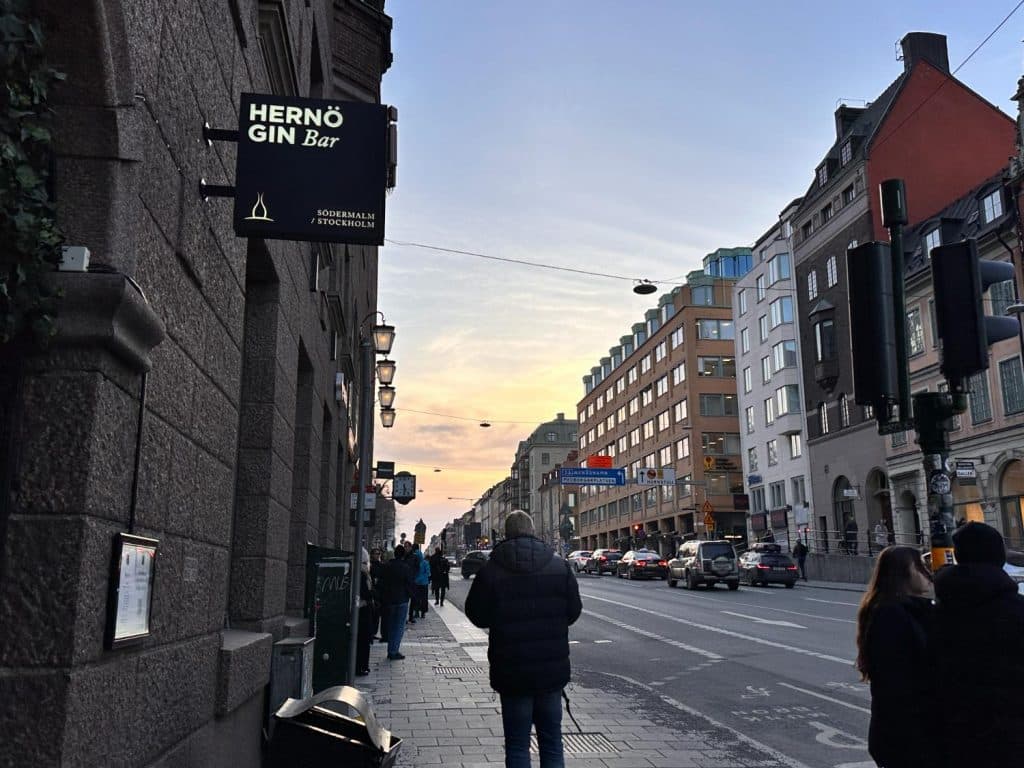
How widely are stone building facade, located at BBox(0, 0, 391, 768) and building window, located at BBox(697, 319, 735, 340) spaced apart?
6614 cm

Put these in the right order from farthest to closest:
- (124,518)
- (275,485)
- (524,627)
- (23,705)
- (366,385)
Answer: (366,385)
(275,485)
(524,627)
(124,518)
(23,705)

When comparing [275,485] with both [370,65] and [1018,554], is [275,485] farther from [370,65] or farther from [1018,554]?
[1018,554]

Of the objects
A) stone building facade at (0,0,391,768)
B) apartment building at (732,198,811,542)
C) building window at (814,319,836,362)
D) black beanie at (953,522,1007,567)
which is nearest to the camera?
stone building facade at (0,0,391,768)

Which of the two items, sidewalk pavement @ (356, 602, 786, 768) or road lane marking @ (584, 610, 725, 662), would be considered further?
road lane marking @ (584, 610, 725, 662)

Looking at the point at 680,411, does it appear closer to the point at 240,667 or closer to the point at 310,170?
the point at 240,667

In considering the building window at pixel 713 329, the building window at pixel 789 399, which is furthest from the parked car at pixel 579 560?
the building window at pixel 713 329

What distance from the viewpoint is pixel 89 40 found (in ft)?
10.8

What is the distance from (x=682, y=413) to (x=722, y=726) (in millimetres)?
63523

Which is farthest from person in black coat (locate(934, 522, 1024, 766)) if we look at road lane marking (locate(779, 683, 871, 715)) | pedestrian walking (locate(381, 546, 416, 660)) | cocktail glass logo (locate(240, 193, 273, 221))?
pedestrian walking (locate(381, 546, 416, 660))

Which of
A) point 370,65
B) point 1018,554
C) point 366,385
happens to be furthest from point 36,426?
point 1018,554

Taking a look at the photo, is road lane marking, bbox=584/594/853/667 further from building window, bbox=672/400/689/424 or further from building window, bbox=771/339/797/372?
building window, bbox=672/400/689/424

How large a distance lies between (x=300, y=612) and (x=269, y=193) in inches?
261

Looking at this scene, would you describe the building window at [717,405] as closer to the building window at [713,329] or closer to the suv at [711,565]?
the building window at [713,329]

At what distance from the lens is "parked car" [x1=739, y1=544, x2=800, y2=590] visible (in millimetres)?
34375
